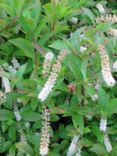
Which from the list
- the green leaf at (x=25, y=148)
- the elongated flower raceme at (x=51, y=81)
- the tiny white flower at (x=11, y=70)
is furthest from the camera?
the tiny white flower at (x=11, y=70)

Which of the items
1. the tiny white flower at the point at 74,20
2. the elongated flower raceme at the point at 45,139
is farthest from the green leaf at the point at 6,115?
the tiny white flower at the point at 74,20

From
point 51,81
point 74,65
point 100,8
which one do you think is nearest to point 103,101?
point 74,65

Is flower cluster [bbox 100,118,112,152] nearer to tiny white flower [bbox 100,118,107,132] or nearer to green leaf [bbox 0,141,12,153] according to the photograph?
tiny white flower [bbox 100,118,107,132]

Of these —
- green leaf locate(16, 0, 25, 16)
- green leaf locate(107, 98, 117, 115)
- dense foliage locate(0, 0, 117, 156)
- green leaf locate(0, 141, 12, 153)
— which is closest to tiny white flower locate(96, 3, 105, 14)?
dense foliage locate(0, 0, 117, 156)

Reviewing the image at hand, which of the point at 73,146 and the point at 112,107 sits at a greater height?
the point at 112,107

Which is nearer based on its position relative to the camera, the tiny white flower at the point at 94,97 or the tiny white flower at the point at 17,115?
the tiny white flower at the point at 94,97

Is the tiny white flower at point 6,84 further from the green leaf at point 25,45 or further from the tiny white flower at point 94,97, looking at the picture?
the tiny white flower at point 94,97

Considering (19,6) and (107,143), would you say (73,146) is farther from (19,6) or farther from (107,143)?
(19,6)
